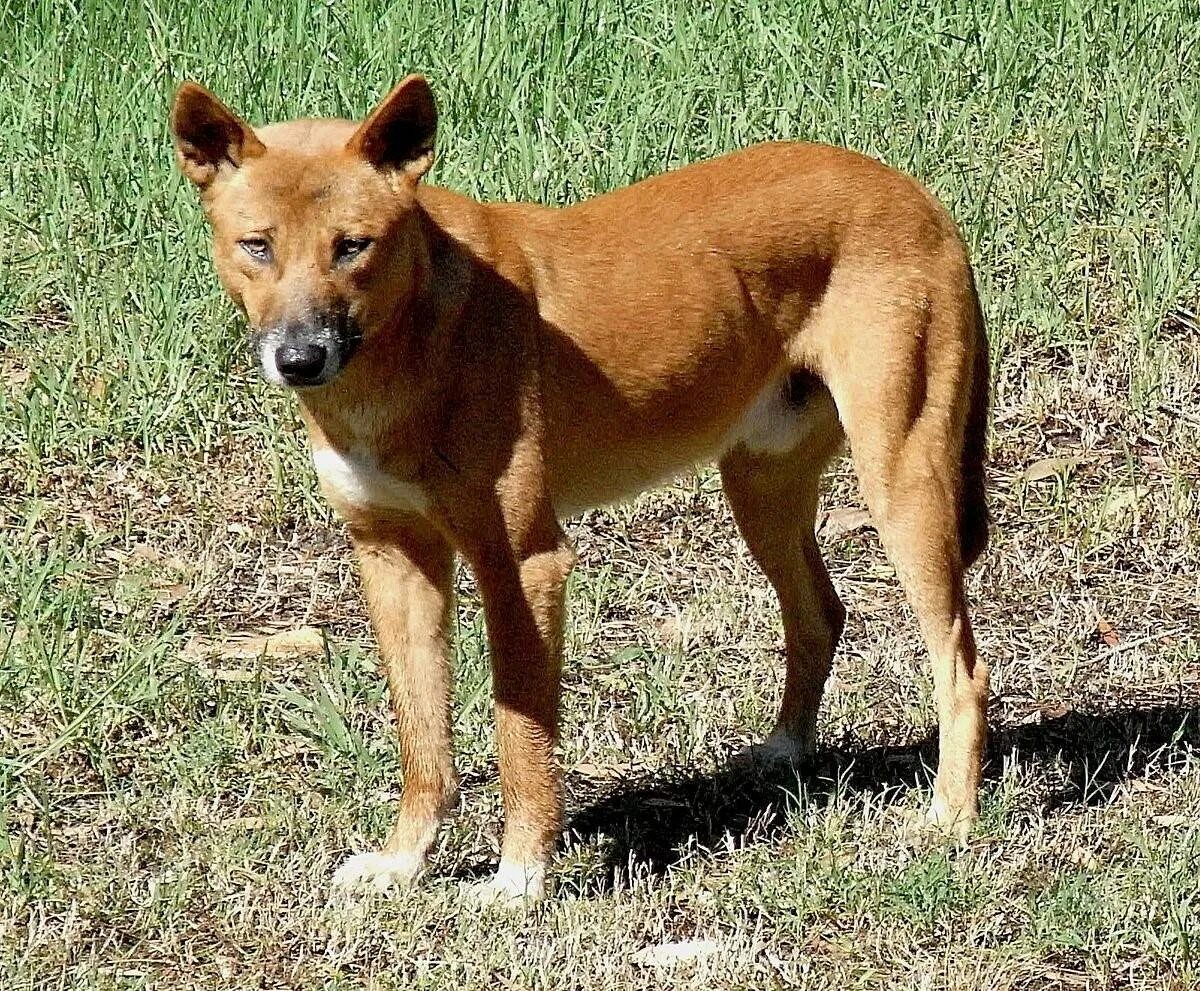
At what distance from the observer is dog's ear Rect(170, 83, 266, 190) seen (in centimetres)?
414

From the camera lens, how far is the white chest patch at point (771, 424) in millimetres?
5109

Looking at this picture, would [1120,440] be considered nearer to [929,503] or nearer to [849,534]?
[849,534]

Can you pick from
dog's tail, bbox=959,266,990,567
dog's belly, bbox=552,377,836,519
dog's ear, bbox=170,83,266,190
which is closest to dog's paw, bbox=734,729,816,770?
dog's tail, bbox=959,266,990,567

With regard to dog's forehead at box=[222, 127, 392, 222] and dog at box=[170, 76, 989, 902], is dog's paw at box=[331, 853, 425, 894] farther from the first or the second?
dog's forehead at box=[222, 127, 392, 222]

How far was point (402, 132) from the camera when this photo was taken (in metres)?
4.28

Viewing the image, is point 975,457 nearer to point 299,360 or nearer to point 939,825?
point 939,825

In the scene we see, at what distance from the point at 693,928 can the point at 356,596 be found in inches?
74.6

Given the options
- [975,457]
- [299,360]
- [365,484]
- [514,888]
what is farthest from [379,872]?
[975,457]

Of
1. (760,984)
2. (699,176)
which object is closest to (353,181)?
(699,176)

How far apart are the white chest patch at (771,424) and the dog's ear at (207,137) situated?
4.98 ft

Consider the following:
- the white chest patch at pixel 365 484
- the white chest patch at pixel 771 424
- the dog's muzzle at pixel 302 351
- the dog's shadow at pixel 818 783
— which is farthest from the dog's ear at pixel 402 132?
the dog's shadow at pixel 818 783

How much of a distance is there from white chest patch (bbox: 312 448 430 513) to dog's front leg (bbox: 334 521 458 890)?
215mm

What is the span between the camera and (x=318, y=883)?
4660 mm

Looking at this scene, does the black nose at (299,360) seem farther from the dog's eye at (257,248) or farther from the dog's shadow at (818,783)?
the dog's shadow at (818,783)
